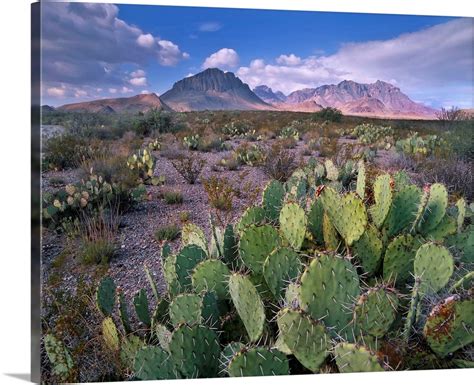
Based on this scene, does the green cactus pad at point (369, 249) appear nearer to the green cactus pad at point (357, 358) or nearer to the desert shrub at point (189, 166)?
the green cactus pad at point (357, 358)

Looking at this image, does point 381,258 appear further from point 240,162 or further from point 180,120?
point 180,120

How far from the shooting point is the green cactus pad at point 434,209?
9.36ft

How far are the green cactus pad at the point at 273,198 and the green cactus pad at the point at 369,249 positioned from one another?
59 cm

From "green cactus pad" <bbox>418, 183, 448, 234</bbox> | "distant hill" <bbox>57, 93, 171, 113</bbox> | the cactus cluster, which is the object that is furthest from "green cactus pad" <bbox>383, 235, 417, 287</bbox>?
"distant hill" <bbox>57, 93, 171, 113</bbox>

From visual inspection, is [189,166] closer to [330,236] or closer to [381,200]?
[330,236]

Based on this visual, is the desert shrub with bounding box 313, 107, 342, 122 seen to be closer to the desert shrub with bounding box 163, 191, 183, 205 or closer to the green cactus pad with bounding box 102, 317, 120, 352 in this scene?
the desert shrub with bounding box 163, 191, 183, 205

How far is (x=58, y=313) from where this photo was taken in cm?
292

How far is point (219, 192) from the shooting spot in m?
3.55

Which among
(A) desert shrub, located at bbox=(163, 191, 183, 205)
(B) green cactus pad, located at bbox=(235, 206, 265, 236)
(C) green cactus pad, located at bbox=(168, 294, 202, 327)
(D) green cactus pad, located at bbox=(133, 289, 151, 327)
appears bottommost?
(D) green cactus pad, located at bbox=(133, 289, 151, 327)

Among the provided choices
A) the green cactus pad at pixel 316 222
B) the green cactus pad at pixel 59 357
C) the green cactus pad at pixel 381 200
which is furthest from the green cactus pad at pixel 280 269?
the green cactus pad at pixel 59 357

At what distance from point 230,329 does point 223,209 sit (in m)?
1.16

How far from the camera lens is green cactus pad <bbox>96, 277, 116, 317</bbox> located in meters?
2.70

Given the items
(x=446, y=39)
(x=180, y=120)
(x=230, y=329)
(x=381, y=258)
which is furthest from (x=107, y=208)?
(x=446, y=39)

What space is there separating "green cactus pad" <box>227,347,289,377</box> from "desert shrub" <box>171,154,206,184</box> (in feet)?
5.11
